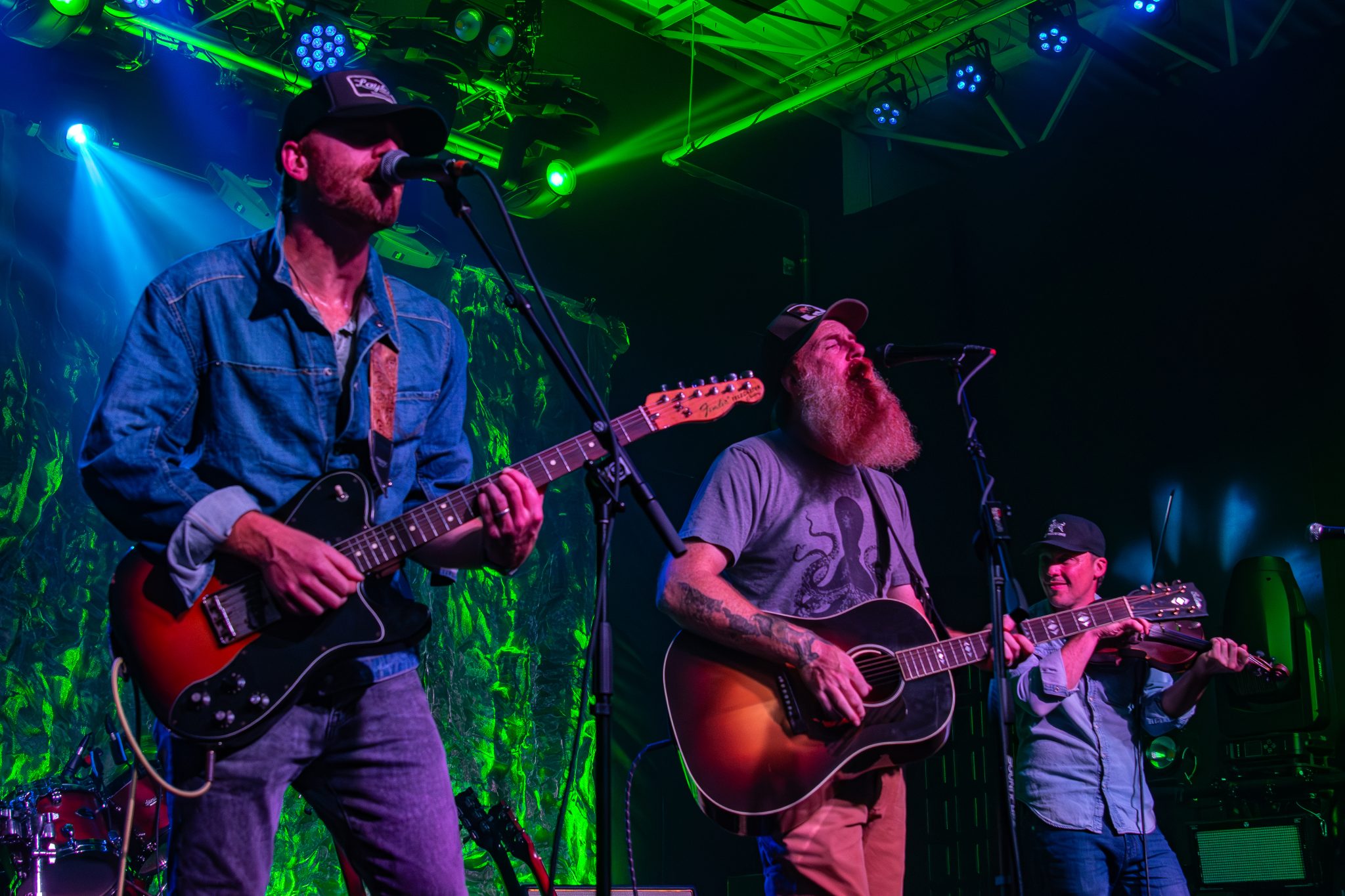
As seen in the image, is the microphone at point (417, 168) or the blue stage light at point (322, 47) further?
the blue stage light at point (322, 47)

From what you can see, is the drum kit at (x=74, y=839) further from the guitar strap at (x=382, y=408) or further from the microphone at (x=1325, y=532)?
the microphone at (x=1325, y=532)

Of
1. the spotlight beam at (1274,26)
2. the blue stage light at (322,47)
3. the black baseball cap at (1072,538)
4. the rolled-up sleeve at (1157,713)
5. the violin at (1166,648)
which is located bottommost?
the rolled-up sleeve at (1157,713)

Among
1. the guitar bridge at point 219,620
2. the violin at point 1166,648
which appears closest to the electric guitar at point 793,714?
the guitar bridge at point 219,620

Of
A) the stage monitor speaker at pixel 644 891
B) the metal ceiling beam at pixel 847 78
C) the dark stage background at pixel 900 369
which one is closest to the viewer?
the stage monitor speaker at pixel 644 891

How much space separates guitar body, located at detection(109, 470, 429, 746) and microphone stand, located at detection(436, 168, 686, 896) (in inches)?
17.7

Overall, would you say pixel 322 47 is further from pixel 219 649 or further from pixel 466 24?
pixel 219 649

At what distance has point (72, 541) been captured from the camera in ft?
22.5

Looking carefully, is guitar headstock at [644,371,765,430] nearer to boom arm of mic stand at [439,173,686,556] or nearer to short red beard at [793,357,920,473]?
boom arm of mic stand at [439,173,686,556]

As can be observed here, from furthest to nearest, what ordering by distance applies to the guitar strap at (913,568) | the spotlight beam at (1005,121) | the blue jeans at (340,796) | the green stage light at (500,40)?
1. the spotlight beam at (1005,121)
2. the green stage light at (500,40)
3. the guitar strap at (913,568)
4. the blue jeans at (340,796)

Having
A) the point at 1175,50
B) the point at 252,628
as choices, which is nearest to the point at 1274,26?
the point at 1175,50

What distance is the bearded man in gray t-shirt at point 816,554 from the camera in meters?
3.52

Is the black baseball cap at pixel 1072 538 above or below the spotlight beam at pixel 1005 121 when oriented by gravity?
below

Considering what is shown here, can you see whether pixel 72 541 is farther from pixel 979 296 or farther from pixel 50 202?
pixel 979 296

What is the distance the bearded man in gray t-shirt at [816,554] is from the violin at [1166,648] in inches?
45.6
